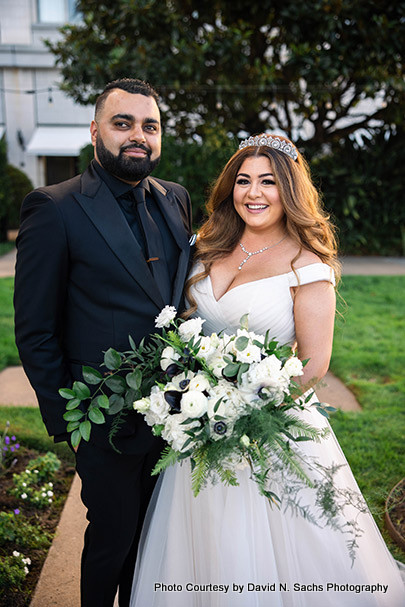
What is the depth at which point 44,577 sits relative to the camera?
2.80 metres

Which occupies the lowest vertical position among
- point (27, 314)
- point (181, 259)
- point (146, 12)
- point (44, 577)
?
point (44, 577)

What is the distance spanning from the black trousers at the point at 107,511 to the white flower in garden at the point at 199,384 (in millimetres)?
631

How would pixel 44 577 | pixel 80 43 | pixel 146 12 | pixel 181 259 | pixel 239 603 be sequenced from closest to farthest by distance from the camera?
pixel 239 603
pixel 181 259
pixel 44 577
pixel 146 12
pixel 80 43

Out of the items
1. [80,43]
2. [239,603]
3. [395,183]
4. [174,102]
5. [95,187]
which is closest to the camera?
[239,603]

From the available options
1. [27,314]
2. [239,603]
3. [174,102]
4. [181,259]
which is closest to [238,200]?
[181,259]

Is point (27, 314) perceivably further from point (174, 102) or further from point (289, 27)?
point (174, 102)

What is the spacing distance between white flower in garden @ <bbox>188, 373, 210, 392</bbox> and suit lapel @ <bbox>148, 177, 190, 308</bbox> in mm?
588

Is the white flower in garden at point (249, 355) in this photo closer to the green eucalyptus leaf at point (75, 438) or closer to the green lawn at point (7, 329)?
the green eucalyptus leaf at point (75, 438)

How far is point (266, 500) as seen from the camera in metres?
2.30

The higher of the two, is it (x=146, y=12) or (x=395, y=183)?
(x=146, y=12)

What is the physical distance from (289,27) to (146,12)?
2.33 metres

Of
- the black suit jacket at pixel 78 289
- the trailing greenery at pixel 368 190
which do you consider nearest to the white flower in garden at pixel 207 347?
the black suit jacket at pixel 78 289

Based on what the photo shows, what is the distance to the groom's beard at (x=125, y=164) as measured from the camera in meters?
2.37

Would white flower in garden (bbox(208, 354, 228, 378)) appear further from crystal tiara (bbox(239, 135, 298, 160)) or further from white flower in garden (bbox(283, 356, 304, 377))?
crystal tiara (bbox(239, 135, 298, 160))
